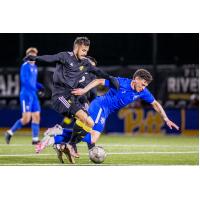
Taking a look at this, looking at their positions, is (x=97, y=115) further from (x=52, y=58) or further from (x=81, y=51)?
(x=52, y=58)

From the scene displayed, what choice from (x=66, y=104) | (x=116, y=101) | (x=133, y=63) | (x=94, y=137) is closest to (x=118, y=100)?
(x=116, y=101)

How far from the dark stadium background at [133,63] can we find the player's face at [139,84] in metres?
9.34

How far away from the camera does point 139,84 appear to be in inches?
513

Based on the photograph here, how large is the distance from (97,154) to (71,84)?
129cm

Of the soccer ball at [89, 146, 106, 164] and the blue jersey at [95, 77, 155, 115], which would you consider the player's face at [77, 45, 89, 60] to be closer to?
the blue jersey at [95, 77, 155, 115]

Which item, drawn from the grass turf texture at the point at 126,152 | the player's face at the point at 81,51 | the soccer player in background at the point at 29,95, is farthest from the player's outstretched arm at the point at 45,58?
the soccer player in background at the point at 29,95

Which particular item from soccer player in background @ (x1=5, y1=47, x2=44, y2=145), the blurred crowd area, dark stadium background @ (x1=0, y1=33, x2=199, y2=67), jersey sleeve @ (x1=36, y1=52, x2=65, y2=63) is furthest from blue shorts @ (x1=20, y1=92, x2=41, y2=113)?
dark stadium background @ (x1=0, y1=33, x2=199, y2=67)

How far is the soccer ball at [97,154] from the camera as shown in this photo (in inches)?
492

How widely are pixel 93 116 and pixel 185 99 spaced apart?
33.5 ft

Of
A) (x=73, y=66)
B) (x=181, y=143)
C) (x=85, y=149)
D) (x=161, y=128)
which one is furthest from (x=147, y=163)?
(x=161, y=128)

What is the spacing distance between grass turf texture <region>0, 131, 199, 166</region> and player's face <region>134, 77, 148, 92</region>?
127cm

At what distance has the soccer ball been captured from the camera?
1248 cm

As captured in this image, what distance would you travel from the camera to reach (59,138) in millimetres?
12758

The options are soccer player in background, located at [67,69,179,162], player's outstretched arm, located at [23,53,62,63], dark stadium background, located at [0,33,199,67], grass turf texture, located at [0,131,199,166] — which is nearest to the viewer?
player's outstretched arm, located at [23,53,62,63]
